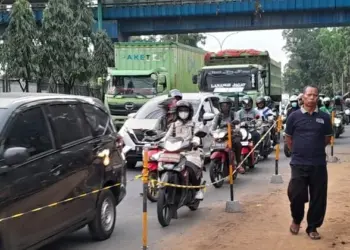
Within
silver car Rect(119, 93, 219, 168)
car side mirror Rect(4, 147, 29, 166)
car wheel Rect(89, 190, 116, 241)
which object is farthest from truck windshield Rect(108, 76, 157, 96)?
car side mirror Rect(4, 147, 29, 166)

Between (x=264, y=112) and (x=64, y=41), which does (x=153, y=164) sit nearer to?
(x=264, y=112)

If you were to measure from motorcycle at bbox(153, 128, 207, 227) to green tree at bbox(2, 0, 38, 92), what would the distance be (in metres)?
19.4

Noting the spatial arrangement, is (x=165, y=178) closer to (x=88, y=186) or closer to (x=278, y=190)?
(x=88, y=186)

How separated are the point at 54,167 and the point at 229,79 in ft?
52.2

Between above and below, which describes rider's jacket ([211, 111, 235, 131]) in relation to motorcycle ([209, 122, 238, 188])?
above

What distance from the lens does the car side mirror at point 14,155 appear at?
16.1 ft

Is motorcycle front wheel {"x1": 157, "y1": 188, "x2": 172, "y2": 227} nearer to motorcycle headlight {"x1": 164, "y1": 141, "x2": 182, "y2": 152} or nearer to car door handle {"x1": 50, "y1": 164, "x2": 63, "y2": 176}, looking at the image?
motorcycle headlight {"x1": 164, "y1": 141, "x2": 182, "y2": 152}

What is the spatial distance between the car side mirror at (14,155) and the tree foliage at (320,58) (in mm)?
56108

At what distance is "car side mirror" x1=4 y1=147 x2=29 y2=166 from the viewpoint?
4.91 m

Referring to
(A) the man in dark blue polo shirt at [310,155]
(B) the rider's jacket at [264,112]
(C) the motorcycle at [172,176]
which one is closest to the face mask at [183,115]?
(C) the motorcycle at [172,176]

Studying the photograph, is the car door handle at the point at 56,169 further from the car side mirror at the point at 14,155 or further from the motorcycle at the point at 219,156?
the motorcycle at the point at 219,156

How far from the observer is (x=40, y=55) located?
2819 cm

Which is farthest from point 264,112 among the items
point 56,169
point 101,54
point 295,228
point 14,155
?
point 101,54

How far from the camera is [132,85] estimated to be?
22.7m
